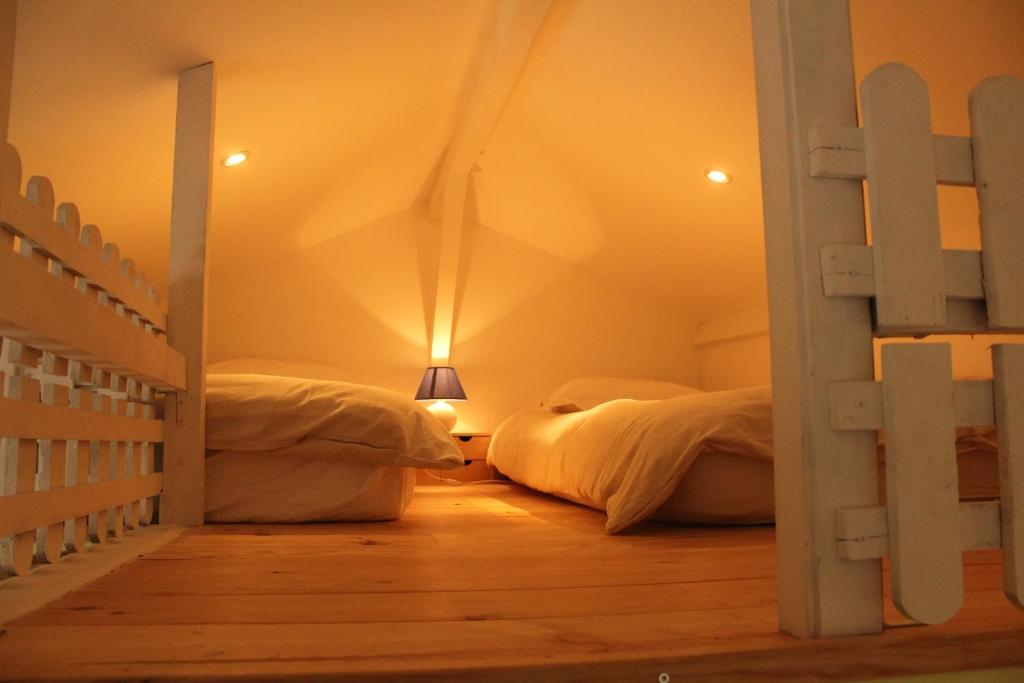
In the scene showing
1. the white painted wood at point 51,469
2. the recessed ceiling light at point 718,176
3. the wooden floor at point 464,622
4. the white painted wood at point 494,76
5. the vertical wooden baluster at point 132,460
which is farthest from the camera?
the recessed ceiling light at point 718,176

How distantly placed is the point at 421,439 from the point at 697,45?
1558mm

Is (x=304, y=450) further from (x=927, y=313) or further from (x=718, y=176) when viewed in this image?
(x=718, y=176)

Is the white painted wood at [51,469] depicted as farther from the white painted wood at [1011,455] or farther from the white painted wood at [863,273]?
the white painted wood at [1011,455]

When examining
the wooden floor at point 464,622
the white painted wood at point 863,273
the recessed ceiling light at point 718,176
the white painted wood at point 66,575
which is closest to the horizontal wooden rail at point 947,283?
the white painted wood at point 863,273

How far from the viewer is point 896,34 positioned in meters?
2.25

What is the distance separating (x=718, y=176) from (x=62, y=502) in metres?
2.72

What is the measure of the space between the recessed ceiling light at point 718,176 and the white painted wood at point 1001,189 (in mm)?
2314

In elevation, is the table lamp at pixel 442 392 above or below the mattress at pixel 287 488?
above

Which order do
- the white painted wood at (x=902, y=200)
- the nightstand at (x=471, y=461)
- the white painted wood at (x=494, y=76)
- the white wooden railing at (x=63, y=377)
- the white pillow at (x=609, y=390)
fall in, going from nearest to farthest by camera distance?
the white painted wood at (x=902, y=200) → the white wooden railing at (x=63, y=377) → the white painted wood at (x=494, y=76) → the white pillow at (x=609, y=390) → the nightstand at (x=471, y=461)

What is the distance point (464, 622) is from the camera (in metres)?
1.00

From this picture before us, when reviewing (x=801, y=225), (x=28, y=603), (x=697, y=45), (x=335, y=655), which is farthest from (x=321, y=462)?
(x=697, y=45)

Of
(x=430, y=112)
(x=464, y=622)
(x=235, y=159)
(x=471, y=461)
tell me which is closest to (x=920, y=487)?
(x=464, y=622)

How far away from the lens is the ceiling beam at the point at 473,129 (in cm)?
245

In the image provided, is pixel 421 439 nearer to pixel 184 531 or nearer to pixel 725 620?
pixel 184 531
